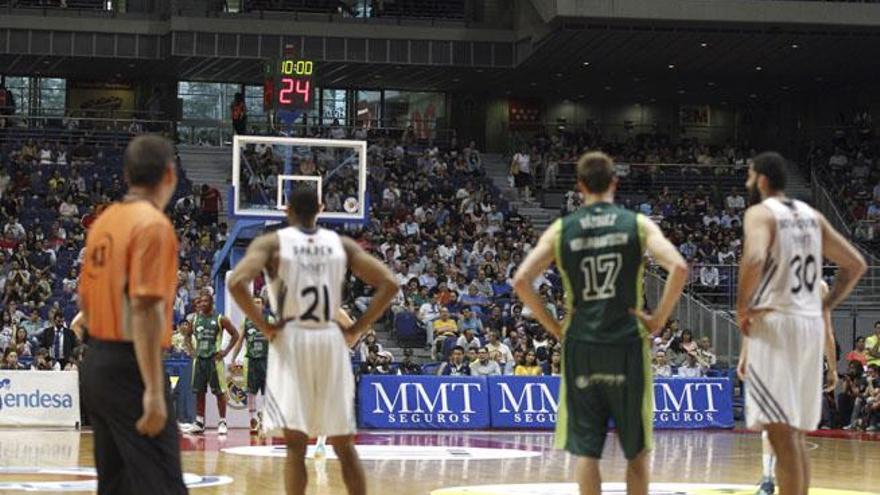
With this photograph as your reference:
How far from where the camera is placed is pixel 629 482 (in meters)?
8.70

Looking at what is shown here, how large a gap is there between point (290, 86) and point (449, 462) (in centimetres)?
1132

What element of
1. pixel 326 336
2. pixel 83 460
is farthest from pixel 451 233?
pixel 326 336

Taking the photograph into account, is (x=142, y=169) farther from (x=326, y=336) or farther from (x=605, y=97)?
(x=605, y=97)

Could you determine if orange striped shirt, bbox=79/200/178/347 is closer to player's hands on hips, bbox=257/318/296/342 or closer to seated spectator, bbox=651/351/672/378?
player's hands on hips, bbox=257/318/296/342

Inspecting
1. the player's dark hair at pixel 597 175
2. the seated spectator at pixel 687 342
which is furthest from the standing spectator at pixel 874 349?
the player's dark hair at pixel 597 175

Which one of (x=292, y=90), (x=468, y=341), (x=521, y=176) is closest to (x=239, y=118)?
(x=521, y=176)

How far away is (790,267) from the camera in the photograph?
9.30 m

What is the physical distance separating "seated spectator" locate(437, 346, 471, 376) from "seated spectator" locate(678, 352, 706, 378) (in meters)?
3.67

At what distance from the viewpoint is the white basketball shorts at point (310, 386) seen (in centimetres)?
910

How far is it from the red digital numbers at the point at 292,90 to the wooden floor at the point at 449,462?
690 cm

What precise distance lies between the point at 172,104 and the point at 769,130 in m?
18.0

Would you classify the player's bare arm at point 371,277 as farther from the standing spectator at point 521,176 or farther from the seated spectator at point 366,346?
the standing spectator at point 521,176

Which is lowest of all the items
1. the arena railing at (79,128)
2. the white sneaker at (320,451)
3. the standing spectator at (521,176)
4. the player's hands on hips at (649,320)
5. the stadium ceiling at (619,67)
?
the white sneaker at (320,451)

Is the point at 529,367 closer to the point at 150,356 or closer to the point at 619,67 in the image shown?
the point at 619,67
